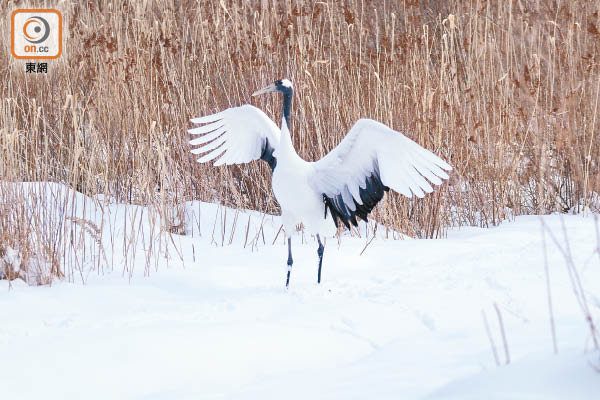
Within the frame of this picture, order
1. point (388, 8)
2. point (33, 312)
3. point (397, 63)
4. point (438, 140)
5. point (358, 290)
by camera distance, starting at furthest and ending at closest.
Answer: point (388, 8)
point (397, 63)
point (438, 140)
point (358, 290)
point (33, 312)

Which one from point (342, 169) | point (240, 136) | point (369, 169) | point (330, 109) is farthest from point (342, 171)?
point (330, 109)

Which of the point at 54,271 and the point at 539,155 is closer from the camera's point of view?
the point at 54,271

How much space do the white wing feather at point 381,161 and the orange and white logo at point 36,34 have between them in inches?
121

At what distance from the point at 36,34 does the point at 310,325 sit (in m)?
4.12

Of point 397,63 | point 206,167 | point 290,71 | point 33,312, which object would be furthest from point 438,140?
point 33,312

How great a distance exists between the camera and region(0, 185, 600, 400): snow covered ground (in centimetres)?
226

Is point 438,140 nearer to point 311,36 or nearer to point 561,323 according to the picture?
point 311,36

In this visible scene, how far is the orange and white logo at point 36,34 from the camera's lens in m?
5.86

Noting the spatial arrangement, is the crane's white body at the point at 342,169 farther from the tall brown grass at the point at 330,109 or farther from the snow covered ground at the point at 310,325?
the tall brown grass at the point at 330,109

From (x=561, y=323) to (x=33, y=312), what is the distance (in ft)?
6.81

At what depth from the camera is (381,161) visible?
11.2 feet

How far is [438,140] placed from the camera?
479 cm

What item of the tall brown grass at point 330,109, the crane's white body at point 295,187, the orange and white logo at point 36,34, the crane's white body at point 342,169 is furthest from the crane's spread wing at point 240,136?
the orange and white logo at point 36,34

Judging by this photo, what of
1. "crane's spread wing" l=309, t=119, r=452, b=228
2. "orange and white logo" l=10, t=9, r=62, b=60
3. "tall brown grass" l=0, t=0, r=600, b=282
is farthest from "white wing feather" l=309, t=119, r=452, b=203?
"orange and white logo" l=10, t=9, r=62, b=60
